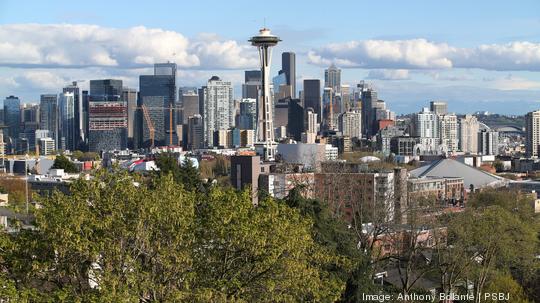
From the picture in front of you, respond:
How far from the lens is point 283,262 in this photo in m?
15.4

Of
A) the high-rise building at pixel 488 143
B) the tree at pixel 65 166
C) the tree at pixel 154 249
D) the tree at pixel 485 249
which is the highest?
the tree at pixel 154 249

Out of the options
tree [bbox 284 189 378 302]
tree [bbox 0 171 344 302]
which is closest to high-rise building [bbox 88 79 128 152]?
tree [bbox 284 189 378 302]

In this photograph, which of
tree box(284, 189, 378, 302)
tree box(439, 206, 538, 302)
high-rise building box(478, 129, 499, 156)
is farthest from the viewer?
high-rise building box(478, 129, 499, 156)

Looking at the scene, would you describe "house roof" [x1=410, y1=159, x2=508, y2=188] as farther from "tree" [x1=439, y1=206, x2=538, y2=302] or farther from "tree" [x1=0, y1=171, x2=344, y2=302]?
"tree" [x1=0, y1=171, x2=344, y2=302]

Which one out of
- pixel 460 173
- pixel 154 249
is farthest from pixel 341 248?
pixel 460 173

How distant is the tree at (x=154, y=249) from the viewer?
46.7 ft

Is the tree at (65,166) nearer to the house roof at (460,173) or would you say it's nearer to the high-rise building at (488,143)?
the house roof at (460,173)

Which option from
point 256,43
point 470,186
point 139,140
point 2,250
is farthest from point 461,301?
point 139,140

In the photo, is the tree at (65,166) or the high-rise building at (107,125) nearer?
the tree at (65,166)

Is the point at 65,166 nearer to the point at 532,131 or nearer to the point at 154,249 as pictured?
the point at 154,249

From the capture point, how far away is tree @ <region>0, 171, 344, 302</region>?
46.7ft

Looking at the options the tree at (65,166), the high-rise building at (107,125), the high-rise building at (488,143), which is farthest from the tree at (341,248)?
the high-rise building at (488,143)

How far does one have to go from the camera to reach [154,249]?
1497cm

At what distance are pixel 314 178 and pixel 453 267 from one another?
2155 cm
